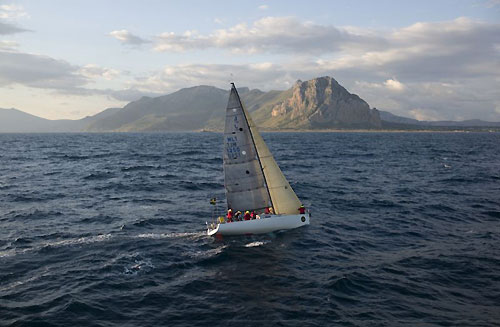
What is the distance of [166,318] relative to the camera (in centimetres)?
1666

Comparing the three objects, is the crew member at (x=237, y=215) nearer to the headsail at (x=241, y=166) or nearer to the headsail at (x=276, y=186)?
the headsail at (x=241, y=166)

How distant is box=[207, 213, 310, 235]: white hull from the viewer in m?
28.2

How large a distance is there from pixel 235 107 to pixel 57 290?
17.1 m

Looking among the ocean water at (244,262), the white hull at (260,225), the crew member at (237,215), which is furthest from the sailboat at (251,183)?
the ocean water at (244,262)

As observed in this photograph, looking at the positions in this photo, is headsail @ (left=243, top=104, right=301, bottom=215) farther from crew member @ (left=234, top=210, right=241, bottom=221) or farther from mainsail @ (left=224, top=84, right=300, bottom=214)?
crew member @ (left=234, top=210, right=241, bottom=221)

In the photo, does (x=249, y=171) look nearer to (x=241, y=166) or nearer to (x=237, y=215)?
(x=241, y=166)

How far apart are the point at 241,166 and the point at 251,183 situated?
65.6 inches

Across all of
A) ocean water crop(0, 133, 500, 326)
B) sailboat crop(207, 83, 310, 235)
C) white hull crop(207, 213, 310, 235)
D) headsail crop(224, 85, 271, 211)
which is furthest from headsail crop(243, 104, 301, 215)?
ocean water crop(0, 133, 500, 326)

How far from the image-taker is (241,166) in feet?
96.0

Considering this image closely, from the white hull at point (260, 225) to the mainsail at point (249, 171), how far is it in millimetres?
832

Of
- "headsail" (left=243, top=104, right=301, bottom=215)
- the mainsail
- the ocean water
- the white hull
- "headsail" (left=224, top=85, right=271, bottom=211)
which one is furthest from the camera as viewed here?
"headsail" (left=243, top=104, right=301, bottom=215)

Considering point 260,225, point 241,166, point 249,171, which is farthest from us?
point 249,171

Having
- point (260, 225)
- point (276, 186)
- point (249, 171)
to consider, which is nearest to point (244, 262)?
point (260, 225)

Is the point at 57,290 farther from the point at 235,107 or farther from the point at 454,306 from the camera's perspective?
the point at 454,306
